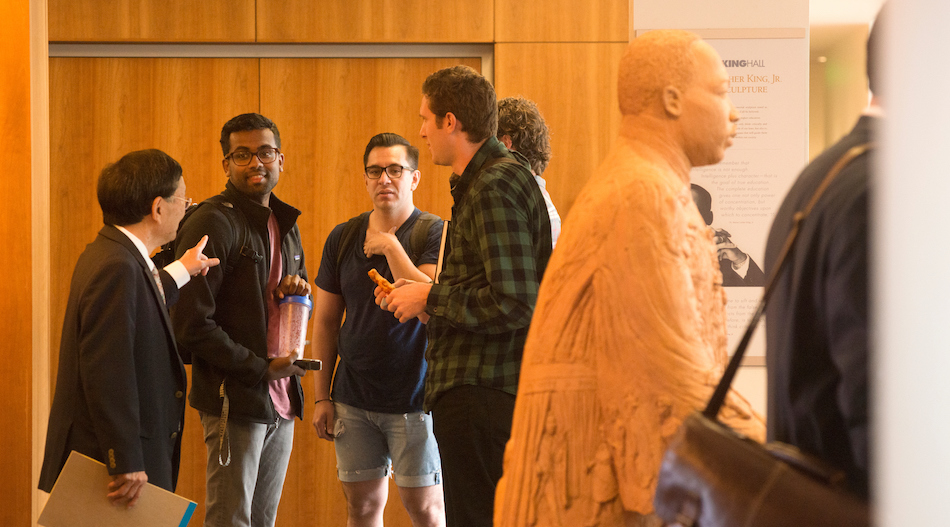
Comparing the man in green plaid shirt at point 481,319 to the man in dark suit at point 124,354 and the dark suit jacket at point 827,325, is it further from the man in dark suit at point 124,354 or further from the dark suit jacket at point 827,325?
the dark suit jacket at point 827,325

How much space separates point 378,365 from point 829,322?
6.87 ft

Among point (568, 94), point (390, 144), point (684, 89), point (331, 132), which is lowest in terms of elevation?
point (684, 89)

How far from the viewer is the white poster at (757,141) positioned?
8.18 ft

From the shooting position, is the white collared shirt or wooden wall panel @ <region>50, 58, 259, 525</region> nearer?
the white collared shirt

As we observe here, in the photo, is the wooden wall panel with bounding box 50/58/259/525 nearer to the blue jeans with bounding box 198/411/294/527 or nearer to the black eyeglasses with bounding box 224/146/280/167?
the black eyeglasses with bounding box 224/146/280/167

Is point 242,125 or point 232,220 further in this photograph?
point 242,125

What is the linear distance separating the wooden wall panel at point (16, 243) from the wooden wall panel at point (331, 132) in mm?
1249

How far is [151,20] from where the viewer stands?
393 centimetres

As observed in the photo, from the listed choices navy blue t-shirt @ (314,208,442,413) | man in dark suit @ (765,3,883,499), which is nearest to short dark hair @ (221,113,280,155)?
navy blue t-shirt @ (314,208,442,413)

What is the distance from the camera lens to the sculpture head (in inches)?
47.8

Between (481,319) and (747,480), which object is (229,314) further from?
(747,480)

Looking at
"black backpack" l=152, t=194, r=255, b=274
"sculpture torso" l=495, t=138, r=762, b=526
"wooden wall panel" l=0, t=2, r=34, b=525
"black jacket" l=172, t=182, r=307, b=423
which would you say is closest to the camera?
"sculpture torso" l=495, t=138, r=762, b=526

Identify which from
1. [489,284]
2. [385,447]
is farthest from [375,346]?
[489,284]

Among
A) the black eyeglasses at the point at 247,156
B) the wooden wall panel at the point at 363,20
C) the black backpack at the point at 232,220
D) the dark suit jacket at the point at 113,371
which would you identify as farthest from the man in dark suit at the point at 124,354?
the wooden wall panel at the point at 363,20
